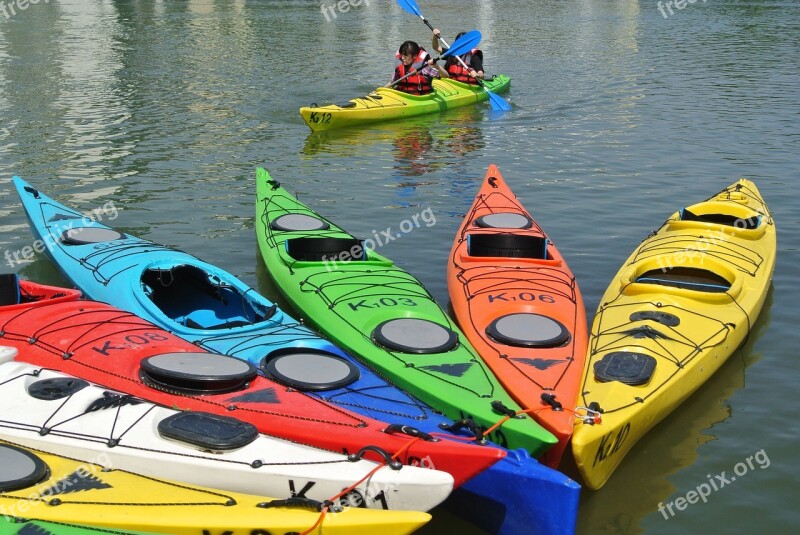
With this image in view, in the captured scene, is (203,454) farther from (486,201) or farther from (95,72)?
(95,72)

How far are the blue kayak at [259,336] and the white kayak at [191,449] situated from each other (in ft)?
1.18

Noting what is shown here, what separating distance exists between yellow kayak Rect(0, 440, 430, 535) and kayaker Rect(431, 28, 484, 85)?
1243cm

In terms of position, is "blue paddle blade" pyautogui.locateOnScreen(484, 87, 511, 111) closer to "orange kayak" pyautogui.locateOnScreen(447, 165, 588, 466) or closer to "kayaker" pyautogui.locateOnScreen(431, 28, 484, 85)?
"kayaker" pyautogui.locateOnScreen(431, 28, 484, 85)

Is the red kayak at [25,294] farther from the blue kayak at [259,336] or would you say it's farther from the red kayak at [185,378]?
the blue kayak at [259,336]

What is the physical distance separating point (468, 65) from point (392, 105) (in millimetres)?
2678

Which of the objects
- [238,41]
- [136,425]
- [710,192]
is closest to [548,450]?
[136,425]

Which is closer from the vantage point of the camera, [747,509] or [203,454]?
[203,454]

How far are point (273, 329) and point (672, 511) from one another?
2839mm

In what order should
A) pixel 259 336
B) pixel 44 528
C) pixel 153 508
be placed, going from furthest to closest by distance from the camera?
pixel 259 336, pixel 153 508, pixel 44 528

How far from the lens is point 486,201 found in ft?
27.8

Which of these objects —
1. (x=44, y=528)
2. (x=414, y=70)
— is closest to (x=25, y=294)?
(x=44, y=528)

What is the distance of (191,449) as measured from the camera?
4.35 meters

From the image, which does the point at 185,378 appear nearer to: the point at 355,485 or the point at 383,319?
the point at 355,485

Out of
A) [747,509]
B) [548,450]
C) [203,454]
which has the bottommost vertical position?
[747,509]
